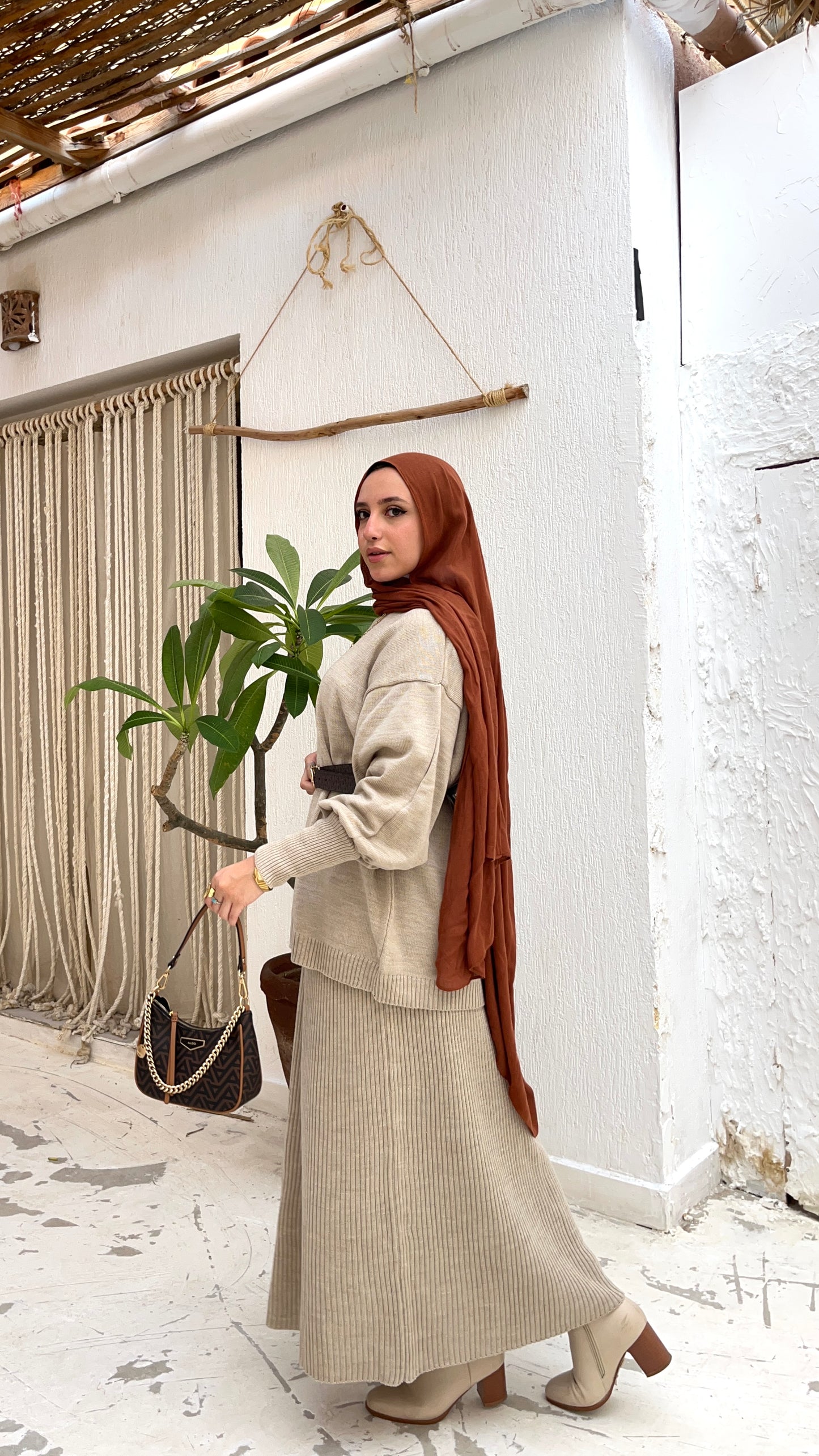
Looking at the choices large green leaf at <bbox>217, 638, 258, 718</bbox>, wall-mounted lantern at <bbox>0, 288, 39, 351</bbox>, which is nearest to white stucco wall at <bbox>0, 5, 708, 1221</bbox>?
large green leaf at <bbox>217, 638, 258, 718</bbox>

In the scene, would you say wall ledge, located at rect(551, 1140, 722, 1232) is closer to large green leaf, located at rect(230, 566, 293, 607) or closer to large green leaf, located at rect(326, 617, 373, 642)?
large green leaf, located at rect(326, 617, 373, 642)

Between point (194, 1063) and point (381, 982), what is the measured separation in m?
0.52

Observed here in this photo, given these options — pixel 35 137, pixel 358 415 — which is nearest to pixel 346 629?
pixel 358 415

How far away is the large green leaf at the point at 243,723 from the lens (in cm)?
213

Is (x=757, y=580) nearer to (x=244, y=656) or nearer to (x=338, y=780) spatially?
(x=244, y=656)

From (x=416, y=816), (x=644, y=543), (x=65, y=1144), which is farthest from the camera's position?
(x=65, y=1144)

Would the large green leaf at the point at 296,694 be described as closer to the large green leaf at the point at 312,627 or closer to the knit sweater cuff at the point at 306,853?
the large green leaf at the point at 312,627

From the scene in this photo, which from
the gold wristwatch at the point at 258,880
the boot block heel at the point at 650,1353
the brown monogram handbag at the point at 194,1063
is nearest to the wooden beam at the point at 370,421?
the brown monogram handbag at the point at 194,1063

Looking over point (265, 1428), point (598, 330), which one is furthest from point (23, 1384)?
point (598, 330)

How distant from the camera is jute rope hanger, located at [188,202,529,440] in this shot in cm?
238

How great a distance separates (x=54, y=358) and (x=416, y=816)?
2624mm

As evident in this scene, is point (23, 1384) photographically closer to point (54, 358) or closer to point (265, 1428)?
point (265, 1428)

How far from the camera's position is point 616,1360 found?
1581mm

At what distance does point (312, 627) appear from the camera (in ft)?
6.70
